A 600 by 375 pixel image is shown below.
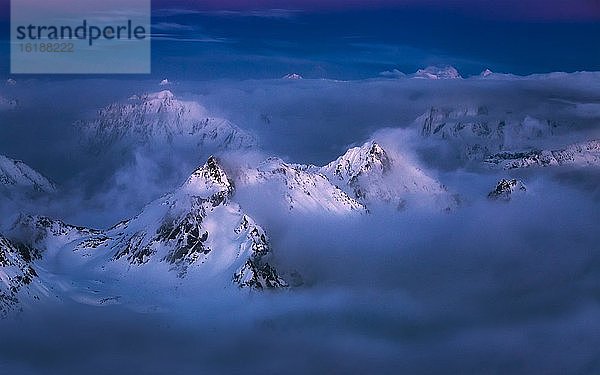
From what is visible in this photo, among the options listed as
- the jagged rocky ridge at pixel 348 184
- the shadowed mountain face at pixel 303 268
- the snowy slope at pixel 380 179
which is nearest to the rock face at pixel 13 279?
the shadowed mountain face at pixel 303 268

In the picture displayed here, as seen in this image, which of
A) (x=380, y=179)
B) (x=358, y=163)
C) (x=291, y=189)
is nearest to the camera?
(x=291, y=189)

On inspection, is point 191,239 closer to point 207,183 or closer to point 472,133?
point 207,183

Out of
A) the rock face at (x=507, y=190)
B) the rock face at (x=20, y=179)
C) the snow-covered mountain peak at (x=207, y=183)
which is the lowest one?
the rock face at (x=20, y=179)

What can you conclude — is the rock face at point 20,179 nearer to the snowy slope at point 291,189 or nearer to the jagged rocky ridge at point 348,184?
the jagged rocky ridge at point 348,184

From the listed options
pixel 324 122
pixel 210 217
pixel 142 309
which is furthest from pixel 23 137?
pixel 142 309

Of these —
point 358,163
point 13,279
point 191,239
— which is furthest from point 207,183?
point 358,163

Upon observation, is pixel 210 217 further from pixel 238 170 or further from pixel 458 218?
pixel 458 218
